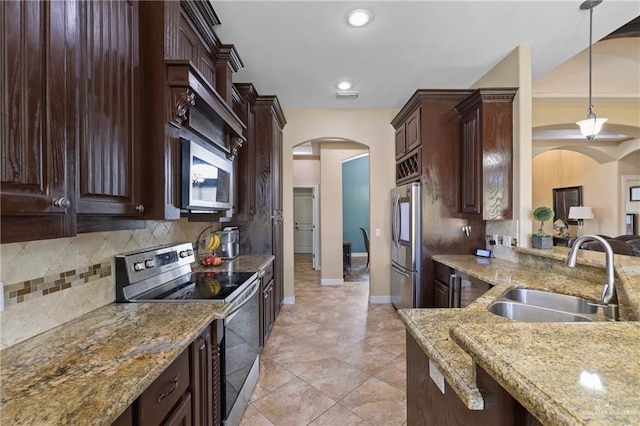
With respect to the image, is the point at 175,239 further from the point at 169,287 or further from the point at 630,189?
the point at 630,189

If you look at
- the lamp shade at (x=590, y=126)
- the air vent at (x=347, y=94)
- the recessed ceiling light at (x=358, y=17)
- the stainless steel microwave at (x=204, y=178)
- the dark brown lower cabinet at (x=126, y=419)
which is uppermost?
the air vent at (x=347, y=94)

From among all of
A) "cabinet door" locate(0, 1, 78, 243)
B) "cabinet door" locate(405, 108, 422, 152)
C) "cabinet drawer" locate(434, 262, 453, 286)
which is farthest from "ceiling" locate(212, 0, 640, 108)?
"cabinet drawer" locate(434, 262, 453, 286)

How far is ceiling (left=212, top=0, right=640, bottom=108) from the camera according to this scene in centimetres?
223

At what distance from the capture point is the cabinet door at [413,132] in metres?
3.32

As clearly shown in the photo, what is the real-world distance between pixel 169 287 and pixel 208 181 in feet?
2.35

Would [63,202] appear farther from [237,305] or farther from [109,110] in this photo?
[237,305]

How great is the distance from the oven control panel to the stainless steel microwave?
0.40 m

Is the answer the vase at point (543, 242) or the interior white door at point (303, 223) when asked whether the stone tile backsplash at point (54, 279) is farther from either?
→ the interior white door at point (303, 223)

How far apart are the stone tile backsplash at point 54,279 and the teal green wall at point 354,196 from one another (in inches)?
294

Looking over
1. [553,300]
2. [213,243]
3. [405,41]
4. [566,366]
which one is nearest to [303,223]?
[213,243]

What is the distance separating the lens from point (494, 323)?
90 cm

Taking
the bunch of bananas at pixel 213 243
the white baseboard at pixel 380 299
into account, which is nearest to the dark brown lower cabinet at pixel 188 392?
the bunch of bananas at pixel 213 243

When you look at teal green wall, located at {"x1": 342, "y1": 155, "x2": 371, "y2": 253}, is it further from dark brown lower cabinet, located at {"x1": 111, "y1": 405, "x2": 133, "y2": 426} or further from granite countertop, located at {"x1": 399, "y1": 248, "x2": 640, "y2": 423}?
dark brown lower cabinet, located at {"x1": 111, "y1": 405, "x2": 133, "y2": 426}

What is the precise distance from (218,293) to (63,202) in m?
0.98
